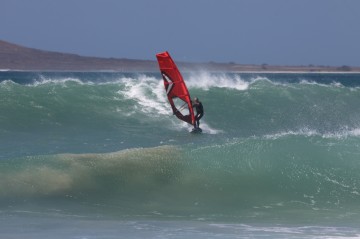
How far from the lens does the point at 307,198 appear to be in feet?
42.8

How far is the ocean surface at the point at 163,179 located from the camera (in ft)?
36.0

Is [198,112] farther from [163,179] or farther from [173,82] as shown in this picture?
[163,179]

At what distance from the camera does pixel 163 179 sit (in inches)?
538

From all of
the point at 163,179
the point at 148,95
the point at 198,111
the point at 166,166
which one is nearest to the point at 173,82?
the point at 198,111

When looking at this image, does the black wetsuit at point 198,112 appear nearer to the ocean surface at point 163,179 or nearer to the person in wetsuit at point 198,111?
the person in wetsuit at point 198,111

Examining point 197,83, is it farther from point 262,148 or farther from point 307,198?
point 307,198

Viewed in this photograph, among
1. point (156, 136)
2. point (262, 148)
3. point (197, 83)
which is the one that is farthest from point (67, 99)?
point (262, 148)

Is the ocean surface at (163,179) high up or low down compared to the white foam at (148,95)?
down

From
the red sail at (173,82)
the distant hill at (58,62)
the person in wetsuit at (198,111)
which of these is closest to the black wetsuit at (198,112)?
the person in wetsuit at (198,111)

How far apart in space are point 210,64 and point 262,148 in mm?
102356

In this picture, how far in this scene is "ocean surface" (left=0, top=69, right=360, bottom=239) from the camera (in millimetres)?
10984

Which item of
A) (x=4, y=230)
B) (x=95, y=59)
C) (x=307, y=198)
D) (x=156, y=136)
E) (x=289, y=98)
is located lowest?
(x=4, y=230)

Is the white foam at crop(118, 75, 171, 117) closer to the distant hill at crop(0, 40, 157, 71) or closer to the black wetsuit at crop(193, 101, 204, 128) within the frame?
the black wetsuit at crop(193, 101, 204, 128)

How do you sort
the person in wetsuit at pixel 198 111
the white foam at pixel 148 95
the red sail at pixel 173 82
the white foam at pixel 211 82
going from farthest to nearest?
the white foam at pixel 211 82
the white foam at pixel 148 95
the red sail at pixel 173 82
the person in wetsuit at pixel 198 111
